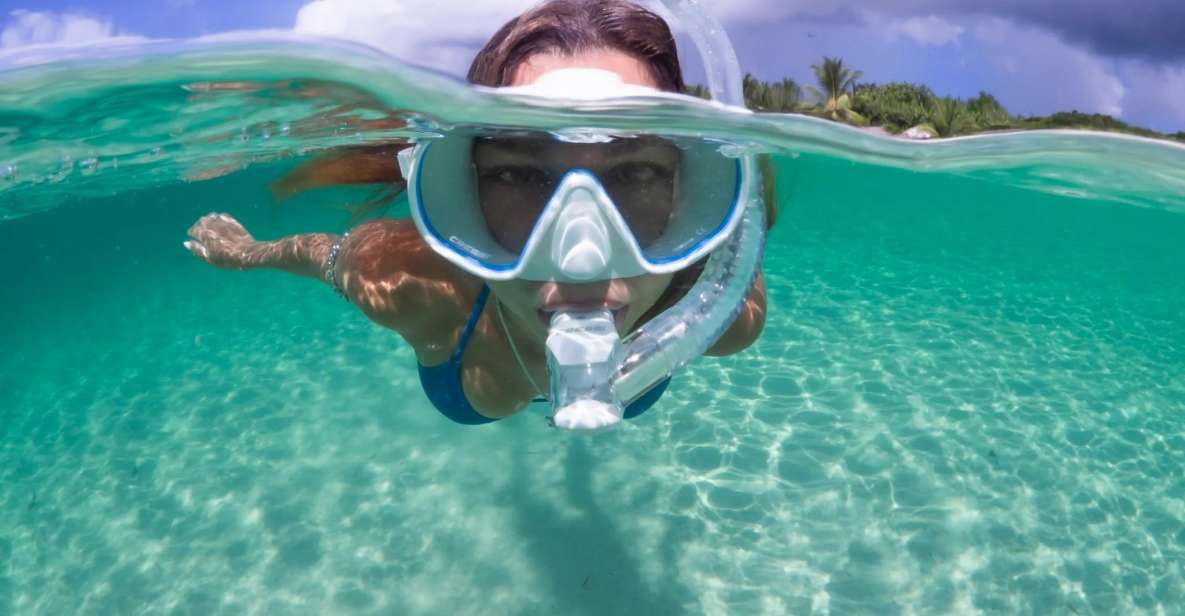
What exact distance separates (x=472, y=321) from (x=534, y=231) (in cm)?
146

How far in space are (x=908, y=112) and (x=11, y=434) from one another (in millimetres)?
10770

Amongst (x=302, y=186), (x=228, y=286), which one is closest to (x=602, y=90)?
(x=302, y=186)

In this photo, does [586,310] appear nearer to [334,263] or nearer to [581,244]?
[581,244]

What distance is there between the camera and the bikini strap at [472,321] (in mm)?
3693

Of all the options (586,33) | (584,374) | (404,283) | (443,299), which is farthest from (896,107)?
(584,374)

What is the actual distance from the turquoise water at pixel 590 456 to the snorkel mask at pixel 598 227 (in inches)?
22.0

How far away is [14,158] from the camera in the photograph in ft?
25.0

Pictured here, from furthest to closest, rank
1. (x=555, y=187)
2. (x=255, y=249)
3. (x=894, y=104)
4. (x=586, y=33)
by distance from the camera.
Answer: (x=894, y=104)
(x=255, y=249)
(x=586, y=33)
(x=555, y=187)

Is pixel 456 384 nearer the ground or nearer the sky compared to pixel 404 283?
nearer the ground

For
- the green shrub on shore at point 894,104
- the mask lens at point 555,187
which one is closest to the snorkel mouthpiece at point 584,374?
the mask lens at point 555,187

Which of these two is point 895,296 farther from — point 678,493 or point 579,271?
point 579,271

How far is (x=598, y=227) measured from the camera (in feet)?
8.05

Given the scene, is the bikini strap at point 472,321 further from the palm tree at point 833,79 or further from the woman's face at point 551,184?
the palm tree at point 833,79

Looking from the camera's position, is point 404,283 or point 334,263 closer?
point 404,283
